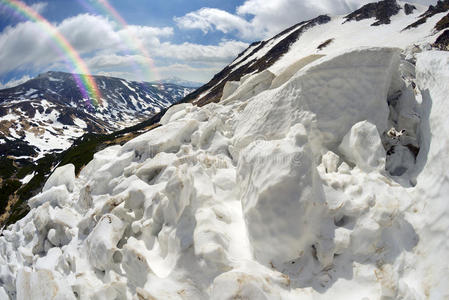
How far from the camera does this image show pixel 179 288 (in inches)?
290

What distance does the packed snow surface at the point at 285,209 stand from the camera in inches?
261

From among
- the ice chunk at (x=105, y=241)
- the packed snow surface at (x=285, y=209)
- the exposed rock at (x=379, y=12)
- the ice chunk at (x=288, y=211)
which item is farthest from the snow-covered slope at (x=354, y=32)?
the ice chunk at (x=288, y=211)

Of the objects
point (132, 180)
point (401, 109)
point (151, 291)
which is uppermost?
point (132, 180)

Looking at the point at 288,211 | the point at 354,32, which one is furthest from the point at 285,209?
the point at 354,32

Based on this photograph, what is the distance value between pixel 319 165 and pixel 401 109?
4828mm

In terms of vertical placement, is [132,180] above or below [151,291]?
above

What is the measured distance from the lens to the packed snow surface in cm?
662

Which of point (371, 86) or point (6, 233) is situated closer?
point (371, 86)

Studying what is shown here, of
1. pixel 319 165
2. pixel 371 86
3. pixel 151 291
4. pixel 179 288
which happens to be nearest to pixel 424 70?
pixel 371 86

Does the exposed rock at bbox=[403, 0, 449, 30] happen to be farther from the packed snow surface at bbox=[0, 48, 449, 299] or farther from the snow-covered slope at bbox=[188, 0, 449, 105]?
the packed snow surface at bbox=[0, 48, 449, 299]

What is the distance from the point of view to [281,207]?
7371mm

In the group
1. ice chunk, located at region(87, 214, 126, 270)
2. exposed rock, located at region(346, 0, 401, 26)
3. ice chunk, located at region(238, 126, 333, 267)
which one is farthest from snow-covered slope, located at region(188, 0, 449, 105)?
ice chunk, located at region(238, 126, 333, 267)

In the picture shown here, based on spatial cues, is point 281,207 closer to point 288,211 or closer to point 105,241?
point 288,211

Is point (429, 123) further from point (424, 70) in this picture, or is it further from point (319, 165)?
point (319, 165)
